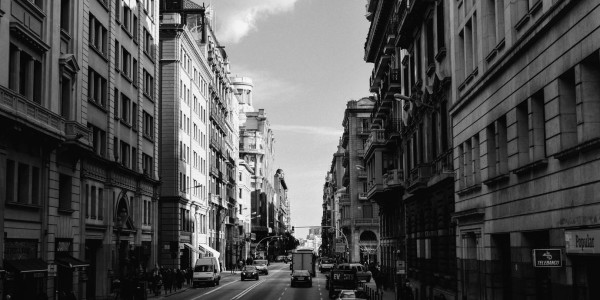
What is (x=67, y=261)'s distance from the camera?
1603 inches

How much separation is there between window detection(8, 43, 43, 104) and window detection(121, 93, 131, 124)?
18.7m

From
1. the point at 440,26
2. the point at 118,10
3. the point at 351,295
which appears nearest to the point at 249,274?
the point at 118,10

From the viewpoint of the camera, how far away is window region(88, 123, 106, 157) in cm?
A: 4997

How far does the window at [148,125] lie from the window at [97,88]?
39.2 ft

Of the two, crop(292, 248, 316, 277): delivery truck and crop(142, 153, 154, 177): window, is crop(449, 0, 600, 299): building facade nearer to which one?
crop(142, 153, 154, 177): window

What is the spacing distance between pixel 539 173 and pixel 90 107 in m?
32.6

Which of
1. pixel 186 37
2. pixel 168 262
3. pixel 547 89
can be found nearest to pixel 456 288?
A: pixel 547 89

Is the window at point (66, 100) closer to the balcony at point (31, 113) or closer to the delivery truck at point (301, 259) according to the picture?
the balcony at point (31, 113)

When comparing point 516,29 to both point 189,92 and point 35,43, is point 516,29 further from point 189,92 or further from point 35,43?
point 189,92

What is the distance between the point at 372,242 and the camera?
116 meters

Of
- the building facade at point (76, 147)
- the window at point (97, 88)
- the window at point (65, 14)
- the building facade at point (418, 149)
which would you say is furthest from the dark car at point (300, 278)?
the window at point (65, 14)

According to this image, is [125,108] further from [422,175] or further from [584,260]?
[584,260]

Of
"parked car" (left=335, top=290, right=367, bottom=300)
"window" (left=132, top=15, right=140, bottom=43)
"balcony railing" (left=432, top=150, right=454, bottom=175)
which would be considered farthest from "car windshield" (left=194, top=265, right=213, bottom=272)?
"parked car" (left=335, top=290, right=367, bottom=300)

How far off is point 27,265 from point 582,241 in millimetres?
24685
